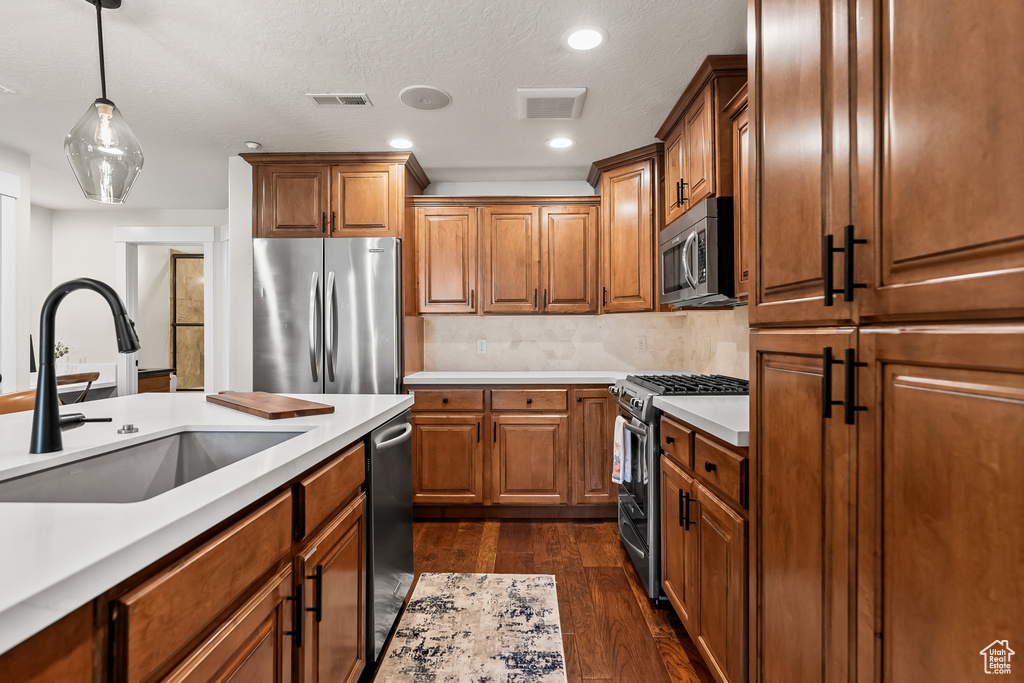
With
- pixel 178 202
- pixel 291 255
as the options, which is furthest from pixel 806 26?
pixel 178 202

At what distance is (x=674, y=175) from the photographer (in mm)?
2887

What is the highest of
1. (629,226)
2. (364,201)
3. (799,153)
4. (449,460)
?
(364,201)

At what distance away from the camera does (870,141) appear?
818mm

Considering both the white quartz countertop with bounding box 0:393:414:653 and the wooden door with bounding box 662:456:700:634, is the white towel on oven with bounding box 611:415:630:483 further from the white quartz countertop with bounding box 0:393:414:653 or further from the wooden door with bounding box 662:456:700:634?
the white quartz countertop with bounding box 0:393:414:653

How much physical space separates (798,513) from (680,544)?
987 mm

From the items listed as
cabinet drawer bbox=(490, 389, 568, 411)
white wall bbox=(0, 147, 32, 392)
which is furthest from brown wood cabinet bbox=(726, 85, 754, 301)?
white wall bbox=(0, 147, 32, 392)

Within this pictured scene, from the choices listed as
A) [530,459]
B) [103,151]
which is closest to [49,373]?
[103,151]

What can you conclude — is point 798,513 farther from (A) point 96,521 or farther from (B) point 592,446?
(B) point 592,446

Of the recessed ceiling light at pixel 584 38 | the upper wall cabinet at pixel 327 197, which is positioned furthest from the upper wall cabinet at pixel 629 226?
the upper wall cabinet at pixel 327 197

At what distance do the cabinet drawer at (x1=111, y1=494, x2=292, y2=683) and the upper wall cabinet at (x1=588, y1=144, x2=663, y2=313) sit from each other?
8.87ft

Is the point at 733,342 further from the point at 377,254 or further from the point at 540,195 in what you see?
the point at 377,254

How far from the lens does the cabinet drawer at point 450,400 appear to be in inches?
133

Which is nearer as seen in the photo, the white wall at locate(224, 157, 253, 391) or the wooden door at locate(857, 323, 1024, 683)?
the wooden door at locate(857, 323, 1024, 683)

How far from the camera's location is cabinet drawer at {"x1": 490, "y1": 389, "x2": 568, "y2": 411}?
133 inches
